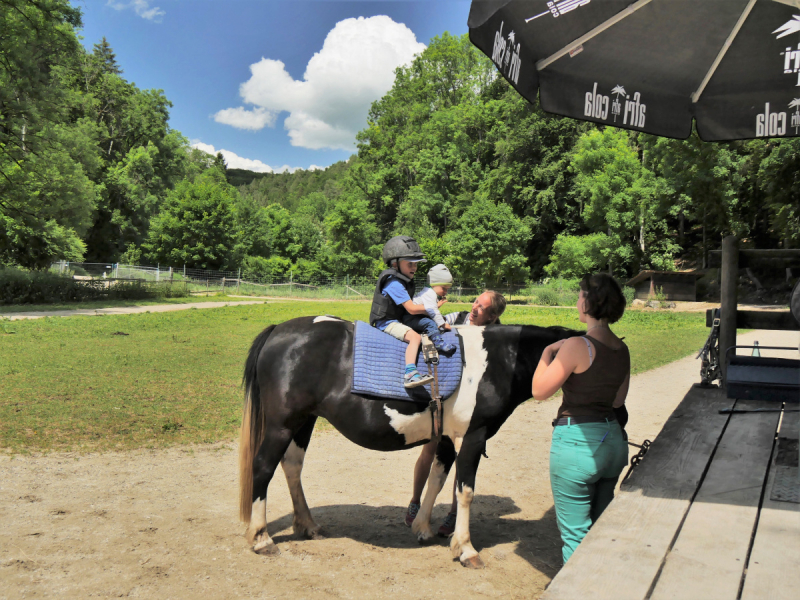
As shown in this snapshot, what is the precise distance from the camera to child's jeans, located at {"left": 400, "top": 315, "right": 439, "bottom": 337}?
423cm

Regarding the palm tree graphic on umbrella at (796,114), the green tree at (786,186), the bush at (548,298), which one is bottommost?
the bush at (548,298)

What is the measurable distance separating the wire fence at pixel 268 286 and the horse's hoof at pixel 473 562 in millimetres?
38090

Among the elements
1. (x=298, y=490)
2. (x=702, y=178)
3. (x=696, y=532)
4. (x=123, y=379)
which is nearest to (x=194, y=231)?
(x=702, y=178)

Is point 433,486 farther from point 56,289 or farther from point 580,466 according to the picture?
point 56,289

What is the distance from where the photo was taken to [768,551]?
202cm

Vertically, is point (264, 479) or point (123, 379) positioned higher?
point (264, 479)

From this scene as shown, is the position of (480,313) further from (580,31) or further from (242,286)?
(242,286)

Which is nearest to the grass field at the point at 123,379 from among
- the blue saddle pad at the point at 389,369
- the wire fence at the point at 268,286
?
the blue saddle pad at the point at 389,369

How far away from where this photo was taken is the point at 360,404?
4195 mm

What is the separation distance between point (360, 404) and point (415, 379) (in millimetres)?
457

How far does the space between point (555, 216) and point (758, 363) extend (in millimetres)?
51913

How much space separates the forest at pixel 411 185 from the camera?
2588 centimetres

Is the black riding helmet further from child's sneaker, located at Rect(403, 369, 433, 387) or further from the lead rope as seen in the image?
child's sneaker, located at Rect(403, 369, 433, 387)

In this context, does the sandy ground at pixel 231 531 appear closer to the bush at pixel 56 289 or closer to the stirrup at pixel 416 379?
the stirrup at pixel 416 379
